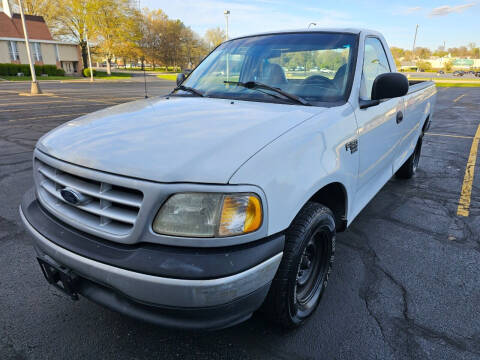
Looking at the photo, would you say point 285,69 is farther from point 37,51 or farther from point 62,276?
point 37,51

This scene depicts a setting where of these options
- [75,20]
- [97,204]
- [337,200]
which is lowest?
[337,200]

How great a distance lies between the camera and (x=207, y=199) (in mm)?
1522

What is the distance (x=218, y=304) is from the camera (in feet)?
4.91

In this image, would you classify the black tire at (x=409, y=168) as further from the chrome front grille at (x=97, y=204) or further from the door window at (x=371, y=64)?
the chrome front grille at (x=97, y=204)

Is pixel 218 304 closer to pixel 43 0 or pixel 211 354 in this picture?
pixel 211 354

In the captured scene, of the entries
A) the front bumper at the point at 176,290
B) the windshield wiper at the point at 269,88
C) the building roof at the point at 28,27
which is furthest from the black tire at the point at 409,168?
the building roof at the point at 28,27

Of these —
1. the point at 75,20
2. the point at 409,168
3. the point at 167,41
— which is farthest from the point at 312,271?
the point at 167,41

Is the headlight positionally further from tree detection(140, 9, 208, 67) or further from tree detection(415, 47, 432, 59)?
tree detection(415, 47, 432, 59)

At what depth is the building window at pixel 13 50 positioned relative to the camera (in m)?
44.9

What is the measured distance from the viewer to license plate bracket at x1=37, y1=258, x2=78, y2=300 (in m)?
1.74

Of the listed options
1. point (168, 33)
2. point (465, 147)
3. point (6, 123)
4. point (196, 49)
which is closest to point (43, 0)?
point (168, 33)

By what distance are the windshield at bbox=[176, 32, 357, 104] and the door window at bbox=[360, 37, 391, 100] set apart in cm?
18

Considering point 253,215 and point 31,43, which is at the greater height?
point 31,43

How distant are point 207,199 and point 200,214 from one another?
76 millimetres
